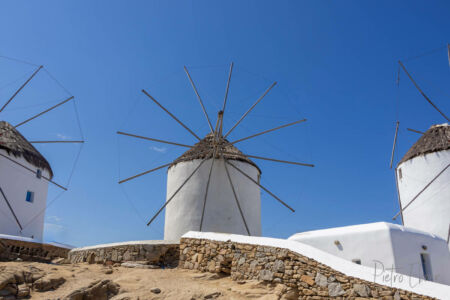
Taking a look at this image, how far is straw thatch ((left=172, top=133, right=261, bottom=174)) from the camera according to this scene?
13680 mm

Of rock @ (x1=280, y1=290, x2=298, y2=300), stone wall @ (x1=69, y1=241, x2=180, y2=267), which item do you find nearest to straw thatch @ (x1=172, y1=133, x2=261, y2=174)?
stone wall @ (x1=69, y1=241, x2=180, y2=267)

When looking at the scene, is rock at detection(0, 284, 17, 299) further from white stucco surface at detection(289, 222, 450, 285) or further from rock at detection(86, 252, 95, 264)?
white stucco surface at detection(289, 222, 450, 285)

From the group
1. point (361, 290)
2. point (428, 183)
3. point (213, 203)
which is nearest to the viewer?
point (361, 290)

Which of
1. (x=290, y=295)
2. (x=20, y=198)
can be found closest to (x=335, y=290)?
(x=290, y=295)

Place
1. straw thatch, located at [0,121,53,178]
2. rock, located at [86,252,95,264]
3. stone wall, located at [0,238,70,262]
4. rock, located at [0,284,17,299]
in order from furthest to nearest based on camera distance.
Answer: straw thatch, located at [0,121,53,178] → stone wall, located at [0,238,70,262] → rock, located at [86,252,95,264] → rock, located at [0,284,17,299]

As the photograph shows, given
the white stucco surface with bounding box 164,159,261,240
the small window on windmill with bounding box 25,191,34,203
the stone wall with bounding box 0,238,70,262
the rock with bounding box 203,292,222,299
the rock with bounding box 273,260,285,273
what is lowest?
the rock with bounding box 203,292,222,299

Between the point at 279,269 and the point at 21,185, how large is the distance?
13122 mm

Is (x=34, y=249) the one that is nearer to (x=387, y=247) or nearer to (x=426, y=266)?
(x=387, y=247)

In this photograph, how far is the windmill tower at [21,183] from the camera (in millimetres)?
15977

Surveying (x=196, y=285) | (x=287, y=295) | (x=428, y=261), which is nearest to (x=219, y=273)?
(x=196, y=285)

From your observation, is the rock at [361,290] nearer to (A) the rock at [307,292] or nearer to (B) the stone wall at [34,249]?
(A) the rock at [307,292]

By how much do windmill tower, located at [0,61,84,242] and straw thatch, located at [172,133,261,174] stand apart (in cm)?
515

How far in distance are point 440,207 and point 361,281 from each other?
9.44 meters

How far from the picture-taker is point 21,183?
16719 mm
